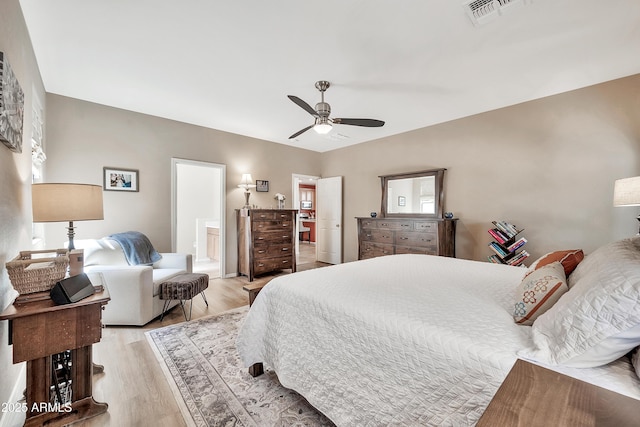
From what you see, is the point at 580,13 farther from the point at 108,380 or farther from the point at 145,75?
the point at 108,380

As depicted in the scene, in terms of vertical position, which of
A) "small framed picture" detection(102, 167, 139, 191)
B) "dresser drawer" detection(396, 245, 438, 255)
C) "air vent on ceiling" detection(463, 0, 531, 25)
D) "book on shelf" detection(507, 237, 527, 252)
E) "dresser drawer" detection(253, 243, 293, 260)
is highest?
"air vent on ceiling" detection(463, 0, 531, 25)

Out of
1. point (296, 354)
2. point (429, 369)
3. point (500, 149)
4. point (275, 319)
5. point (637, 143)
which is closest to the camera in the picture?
point (429, 369)

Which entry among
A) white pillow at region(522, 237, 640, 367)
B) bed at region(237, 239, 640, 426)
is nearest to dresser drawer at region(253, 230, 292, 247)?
bed at region(237, 239, 640, 426)

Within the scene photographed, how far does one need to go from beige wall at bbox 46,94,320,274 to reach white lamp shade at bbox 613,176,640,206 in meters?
4.65

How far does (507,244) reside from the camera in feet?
11.3

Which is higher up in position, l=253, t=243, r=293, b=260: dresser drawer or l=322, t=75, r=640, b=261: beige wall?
l=322, t=75, r=640, b=261: beige wall

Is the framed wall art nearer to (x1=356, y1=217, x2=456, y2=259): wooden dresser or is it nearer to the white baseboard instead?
the white baseboard

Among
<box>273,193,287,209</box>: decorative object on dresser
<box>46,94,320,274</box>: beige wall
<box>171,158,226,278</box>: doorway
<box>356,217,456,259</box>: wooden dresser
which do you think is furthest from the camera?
<box>171,158,226,278</box>: doorway

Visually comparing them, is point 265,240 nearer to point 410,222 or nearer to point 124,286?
point 124,286

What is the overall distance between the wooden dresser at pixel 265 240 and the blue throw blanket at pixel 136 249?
1.42 m

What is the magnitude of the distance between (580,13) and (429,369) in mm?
2642

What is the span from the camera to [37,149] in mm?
2314

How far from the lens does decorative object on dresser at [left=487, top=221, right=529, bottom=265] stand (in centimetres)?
332

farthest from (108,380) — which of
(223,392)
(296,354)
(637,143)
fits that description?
(637,143)
